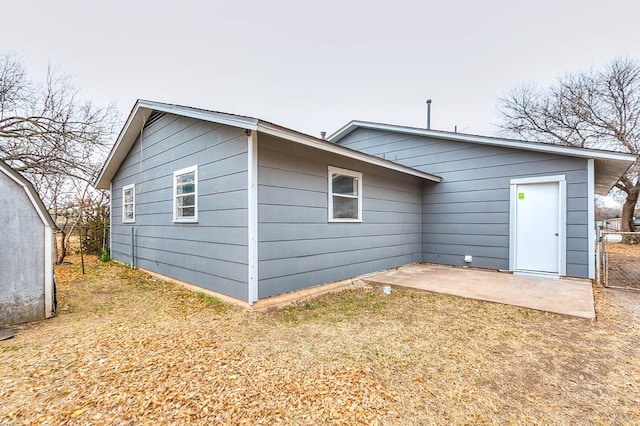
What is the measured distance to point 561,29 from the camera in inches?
396

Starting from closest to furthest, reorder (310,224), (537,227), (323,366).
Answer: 1. (323,366)
2. (310,224)
3. (537,227)

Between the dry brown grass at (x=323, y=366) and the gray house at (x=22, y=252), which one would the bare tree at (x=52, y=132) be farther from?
the dry brown grass at (x=323, y=366)

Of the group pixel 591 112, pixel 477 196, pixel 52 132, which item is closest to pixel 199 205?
pixel 52 132

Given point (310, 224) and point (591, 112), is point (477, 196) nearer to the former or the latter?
point (310, 224)

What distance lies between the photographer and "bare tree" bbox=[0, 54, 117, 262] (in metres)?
7.91

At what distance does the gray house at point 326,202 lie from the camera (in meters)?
4.43

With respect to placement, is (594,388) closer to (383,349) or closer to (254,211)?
(383,349)

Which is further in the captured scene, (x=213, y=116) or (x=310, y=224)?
(x=310, y=224)

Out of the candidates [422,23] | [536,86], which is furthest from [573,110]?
[422,23]

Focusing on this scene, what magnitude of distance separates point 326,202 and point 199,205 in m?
2.30

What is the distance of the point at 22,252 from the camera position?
347cm

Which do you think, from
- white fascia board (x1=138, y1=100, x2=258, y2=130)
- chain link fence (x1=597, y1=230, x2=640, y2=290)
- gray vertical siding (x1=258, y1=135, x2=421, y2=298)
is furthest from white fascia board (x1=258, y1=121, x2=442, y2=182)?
chain link fence (x1=597, y1=230, x2=640, y2=290)

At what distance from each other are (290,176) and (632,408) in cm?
425

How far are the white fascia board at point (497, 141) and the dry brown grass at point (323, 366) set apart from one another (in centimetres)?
297
